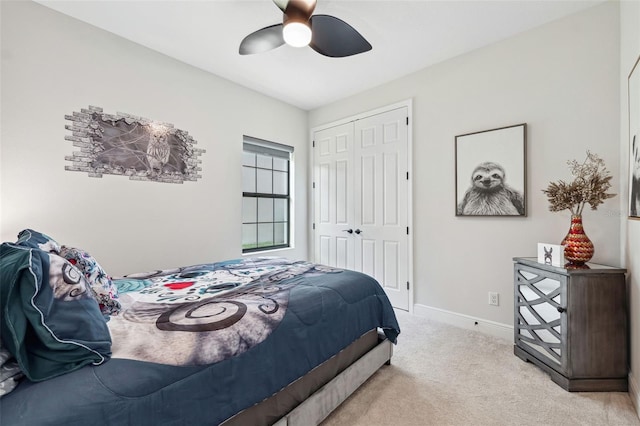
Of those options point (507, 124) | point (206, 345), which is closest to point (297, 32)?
point (206, 345)

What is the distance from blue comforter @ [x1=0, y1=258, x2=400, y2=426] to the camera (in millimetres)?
819

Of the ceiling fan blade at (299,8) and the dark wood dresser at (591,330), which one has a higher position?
the ceiling fan blade at (299,8)

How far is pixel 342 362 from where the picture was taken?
1.74m

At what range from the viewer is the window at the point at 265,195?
372 cm

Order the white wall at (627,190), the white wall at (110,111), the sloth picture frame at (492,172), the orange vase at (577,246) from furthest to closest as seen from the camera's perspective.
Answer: the sloth picture frame at (492,172) < the white wall at (110,111) < the orange vase at (577,246) < the white wall at (627,190)

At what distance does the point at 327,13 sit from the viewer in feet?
7.47

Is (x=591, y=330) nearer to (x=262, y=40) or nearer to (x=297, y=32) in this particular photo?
(x=297, y=32)

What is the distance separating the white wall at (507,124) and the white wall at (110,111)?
2.17 meters

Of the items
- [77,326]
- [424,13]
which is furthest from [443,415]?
[424,13]

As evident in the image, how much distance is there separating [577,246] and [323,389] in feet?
6.49

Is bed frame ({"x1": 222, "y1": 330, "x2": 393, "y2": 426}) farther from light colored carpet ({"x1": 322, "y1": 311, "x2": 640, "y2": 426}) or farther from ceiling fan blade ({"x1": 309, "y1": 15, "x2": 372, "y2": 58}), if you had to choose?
ceiling fan blade ({"x1": 309, "y1": 15, "x2": 372, "y2": 58})

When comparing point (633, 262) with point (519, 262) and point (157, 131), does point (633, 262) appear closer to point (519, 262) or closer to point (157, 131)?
point (519, 262)

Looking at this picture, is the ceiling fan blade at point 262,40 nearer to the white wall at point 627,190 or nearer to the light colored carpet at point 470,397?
the white wall at point 627,190

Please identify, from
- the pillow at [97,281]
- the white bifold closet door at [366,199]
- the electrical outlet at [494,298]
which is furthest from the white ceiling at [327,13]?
the electrical outlet at [494,298]
